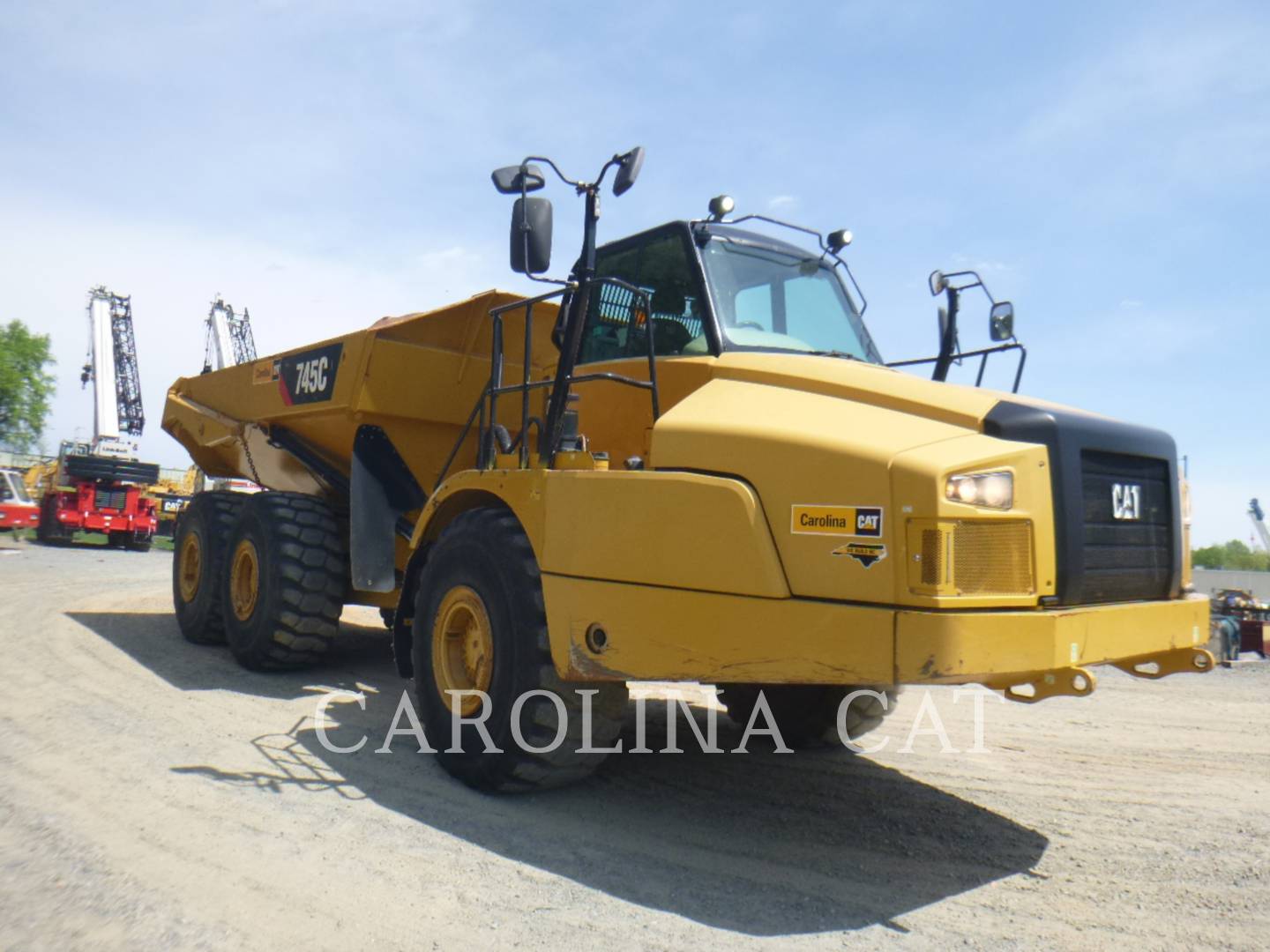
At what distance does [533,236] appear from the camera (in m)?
4.12

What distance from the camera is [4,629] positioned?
8414mm

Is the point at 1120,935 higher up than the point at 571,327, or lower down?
lower down

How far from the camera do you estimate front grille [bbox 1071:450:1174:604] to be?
3592 millimetres

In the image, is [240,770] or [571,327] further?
[240,770]

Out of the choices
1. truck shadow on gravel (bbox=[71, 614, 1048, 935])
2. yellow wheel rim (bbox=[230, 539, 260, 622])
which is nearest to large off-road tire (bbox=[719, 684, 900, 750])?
truck shadow on gravel (bbox=[71, 614, 1048, 935])

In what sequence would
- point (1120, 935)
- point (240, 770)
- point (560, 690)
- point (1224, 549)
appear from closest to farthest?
point (1120, 935), point (560, 690), point (240, 770), point (1224, 549)

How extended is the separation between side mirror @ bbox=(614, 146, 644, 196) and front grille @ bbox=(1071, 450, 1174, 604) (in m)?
2.11

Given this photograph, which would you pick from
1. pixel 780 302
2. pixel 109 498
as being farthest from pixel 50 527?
pixel 780 302

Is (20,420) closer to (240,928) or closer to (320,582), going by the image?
(320,582)

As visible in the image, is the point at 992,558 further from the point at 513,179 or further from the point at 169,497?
the point at 169,497

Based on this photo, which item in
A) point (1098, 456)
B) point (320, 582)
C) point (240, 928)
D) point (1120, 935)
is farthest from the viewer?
point (320, 582)

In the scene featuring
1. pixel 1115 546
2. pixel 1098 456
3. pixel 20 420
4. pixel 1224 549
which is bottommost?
pixel 1224 549

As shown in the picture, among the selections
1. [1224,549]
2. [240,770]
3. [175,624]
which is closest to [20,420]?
[175,624]

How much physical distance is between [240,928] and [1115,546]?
130 inches
